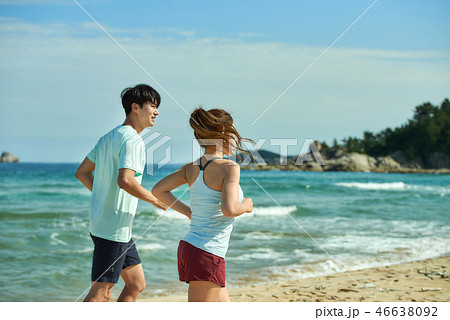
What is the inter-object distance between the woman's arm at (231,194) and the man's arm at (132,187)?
438 millimetres

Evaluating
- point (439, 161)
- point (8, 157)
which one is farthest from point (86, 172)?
point (8, 157)

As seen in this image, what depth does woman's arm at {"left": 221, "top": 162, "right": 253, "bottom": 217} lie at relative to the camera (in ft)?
6.98

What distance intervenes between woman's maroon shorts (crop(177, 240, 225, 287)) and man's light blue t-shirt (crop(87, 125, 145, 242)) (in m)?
0.51

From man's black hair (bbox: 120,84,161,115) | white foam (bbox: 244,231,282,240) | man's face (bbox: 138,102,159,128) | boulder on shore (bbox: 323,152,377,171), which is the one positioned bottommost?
white foam (bbox: 244,231,282,240)

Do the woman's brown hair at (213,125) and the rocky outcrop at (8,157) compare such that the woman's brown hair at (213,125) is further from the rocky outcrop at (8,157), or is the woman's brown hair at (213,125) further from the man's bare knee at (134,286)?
the rocky outcrop at (8,157)

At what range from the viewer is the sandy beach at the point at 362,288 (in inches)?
190

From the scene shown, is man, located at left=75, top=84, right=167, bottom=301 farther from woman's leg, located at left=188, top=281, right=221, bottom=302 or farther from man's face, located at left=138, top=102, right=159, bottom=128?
woman's leg, located at left=188, top=281, right=221, bottom=302

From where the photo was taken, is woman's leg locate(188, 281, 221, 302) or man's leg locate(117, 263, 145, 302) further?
man's leg locate(117, 263, 145, 302)

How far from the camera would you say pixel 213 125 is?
2.19m

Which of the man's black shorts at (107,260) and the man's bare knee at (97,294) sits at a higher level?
the man's black shorts at (107,260)

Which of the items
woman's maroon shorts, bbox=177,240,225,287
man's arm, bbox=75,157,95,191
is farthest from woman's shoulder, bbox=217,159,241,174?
man's arm, bbox=75,157,95,191

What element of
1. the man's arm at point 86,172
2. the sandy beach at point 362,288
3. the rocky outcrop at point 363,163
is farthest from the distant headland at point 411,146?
the man's arm at point 86,172
